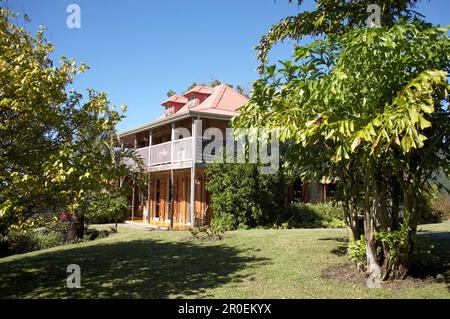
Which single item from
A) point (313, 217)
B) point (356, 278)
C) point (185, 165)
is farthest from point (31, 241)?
point (356, 278)

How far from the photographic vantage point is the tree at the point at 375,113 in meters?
5.07

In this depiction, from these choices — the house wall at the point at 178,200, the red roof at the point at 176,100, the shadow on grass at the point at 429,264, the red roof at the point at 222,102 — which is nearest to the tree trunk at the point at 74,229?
the house wall at the point at 178,200

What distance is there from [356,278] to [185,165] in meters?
11.5

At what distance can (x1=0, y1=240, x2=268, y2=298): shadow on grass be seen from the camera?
278 inches

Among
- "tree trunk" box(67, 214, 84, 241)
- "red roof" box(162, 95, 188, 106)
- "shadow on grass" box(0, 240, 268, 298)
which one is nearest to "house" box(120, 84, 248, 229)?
"red roof" box(162, 95, 188, 106)

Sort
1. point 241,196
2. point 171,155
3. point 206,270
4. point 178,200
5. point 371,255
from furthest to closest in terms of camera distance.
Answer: point 178,200
point 171,155
point 241,196
point 206,270
point 371,255

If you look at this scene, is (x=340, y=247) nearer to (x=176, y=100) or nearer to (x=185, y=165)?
(x=185, y=165)

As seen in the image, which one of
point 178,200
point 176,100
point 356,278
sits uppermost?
point 176,100

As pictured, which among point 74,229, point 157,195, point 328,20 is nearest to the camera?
point 328,20

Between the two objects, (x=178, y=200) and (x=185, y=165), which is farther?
(x=178, y=200)

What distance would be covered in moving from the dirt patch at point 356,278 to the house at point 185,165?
978 cm

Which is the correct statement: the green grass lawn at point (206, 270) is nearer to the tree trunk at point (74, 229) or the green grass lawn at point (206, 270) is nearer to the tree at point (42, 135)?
the tree at point (42, 135)

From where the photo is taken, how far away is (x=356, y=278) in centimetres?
713
